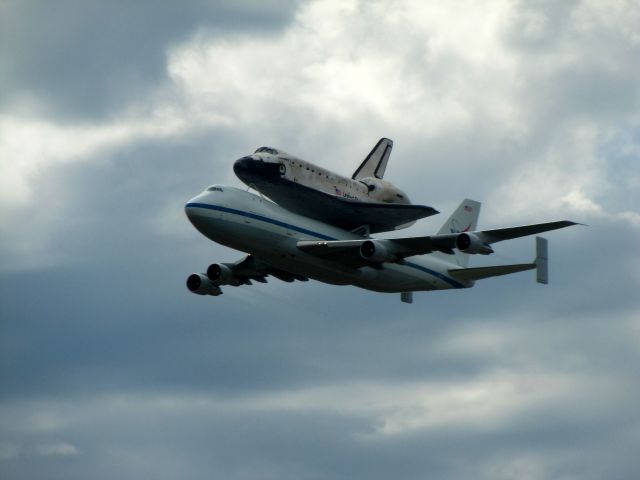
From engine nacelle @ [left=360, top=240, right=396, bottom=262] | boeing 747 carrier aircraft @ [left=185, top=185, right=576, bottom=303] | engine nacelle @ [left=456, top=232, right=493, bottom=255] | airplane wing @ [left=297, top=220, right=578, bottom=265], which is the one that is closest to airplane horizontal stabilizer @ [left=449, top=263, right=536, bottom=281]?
boeing 747 carrier aircraft @ [left=185, top=185, right=576, bottom=303]

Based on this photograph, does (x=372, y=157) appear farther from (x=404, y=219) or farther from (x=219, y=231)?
(x=219, y=231)

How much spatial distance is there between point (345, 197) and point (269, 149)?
21.1ft

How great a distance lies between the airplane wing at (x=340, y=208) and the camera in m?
83.0

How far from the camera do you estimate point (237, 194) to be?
80.8 m

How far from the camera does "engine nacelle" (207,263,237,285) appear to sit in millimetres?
91500

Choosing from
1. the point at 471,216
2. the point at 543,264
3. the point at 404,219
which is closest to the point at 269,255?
the point at 404,219

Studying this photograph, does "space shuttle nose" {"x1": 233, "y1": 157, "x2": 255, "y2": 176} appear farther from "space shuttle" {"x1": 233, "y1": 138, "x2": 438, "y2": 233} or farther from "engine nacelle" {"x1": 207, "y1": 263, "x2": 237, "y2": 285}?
"engine nacelle" {"x1": 207, "y1": 263, "x2": 237, "y2": 285}

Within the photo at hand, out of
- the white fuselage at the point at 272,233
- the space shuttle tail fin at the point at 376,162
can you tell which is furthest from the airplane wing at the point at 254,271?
the space shuttle tail fin at the point at 376,162

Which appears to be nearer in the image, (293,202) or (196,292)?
(293,202)

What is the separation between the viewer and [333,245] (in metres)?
80.8

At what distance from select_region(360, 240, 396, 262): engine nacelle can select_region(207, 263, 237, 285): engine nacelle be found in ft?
46.7

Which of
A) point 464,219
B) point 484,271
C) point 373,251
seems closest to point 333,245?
point 373,251

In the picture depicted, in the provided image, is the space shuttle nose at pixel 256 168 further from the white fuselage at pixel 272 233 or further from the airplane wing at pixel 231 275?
the airplane wing at pixel 231 275

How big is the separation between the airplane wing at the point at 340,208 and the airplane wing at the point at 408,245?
8.41 ft
